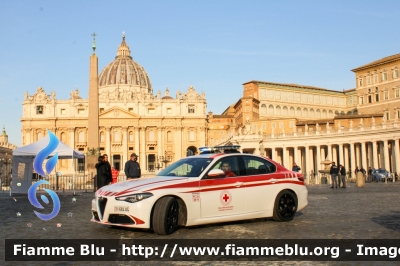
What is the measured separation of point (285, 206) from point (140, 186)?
11.7 feet

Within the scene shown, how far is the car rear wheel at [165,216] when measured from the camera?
8.40 metres

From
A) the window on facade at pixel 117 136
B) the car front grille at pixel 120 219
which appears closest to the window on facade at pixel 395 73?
the window on facade at pixel 117 136

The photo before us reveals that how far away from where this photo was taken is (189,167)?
9859 mm

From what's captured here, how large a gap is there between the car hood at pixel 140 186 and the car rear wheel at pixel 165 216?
0.31m

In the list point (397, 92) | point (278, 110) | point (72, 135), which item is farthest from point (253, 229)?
point (72, 135)

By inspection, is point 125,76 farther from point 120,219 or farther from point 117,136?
point 120,219

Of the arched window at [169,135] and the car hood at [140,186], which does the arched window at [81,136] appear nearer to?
the arched window at [169,135]

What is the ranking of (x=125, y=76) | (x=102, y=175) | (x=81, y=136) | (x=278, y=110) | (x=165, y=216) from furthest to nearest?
1. (x=125, y=76)
2. (x=81, y=136)
3. (x=278, y=110)
4. (x=102, y=175)
5. (x=165, y=216)

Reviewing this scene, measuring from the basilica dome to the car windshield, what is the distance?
109 metres

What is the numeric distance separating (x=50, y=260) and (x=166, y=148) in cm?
9128

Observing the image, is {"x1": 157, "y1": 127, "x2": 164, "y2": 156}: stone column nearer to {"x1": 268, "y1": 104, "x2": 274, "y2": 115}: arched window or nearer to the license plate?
{"x1": 268, "y1": 104, "x2": 274, "y2": 115}: arched window

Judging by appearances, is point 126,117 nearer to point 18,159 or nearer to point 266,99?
point 266,99

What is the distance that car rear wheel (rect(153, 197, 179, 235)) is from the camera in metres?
8.40

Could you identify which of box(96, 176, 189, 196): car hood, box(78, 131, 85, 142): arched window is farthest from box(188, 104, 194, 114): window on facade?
box(96, 176, 189, 196): car hood
